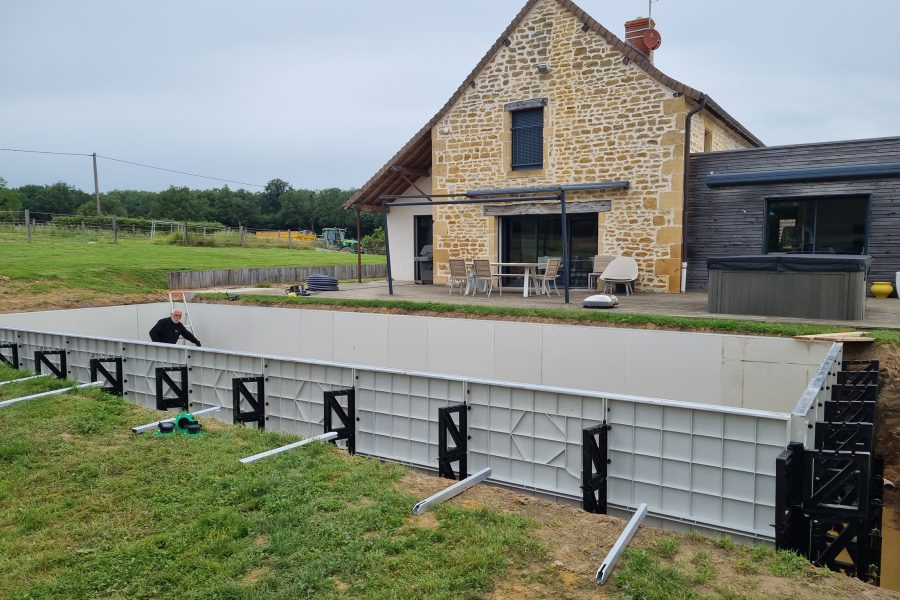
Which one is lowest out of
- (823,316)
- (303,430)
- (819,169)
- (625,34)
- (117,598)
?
(303,430)

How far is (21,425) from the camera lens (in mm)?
6570

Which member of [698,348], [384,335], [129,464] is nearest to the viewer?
[129,464]

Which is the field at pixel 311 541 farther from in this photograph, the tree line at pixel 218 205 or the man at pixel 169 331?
the tree line at pixel 218 205

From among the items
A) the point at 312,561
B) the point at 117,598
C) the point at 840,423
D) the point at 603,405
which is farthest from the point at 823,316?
the point at 117,598

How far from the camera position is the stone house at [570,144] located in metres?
15.3

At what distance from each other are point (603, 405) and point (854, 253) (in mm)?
10484

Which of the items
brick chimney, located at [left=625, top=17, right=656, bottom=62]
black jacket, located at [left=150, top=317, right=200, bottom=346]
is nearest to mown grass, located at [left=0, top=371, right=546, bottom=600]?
black jacket, located at [left=150, top=317, right=200, bottom=346]

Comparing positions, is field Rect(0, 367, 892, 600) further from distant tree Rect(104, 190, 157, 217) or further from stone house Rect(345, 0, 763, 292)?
A: distant tree Rect(104, 190, 157, 217)

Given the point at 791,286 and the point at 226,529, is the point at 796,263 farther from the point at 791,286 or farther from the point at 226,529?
the point at 226,529

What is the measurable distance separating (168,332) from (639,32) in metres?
13.3

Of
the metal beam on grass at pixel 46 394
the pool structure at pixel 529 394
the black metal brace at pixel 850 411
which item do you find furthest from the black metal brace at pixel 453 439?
the metal beam on grass at pixel 46 394

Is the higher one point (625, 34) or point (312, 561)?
point (625, 34)

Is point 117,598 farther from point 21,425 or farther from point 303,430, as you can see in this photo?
point 303,430

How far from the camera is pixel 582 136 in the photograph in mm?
16266
